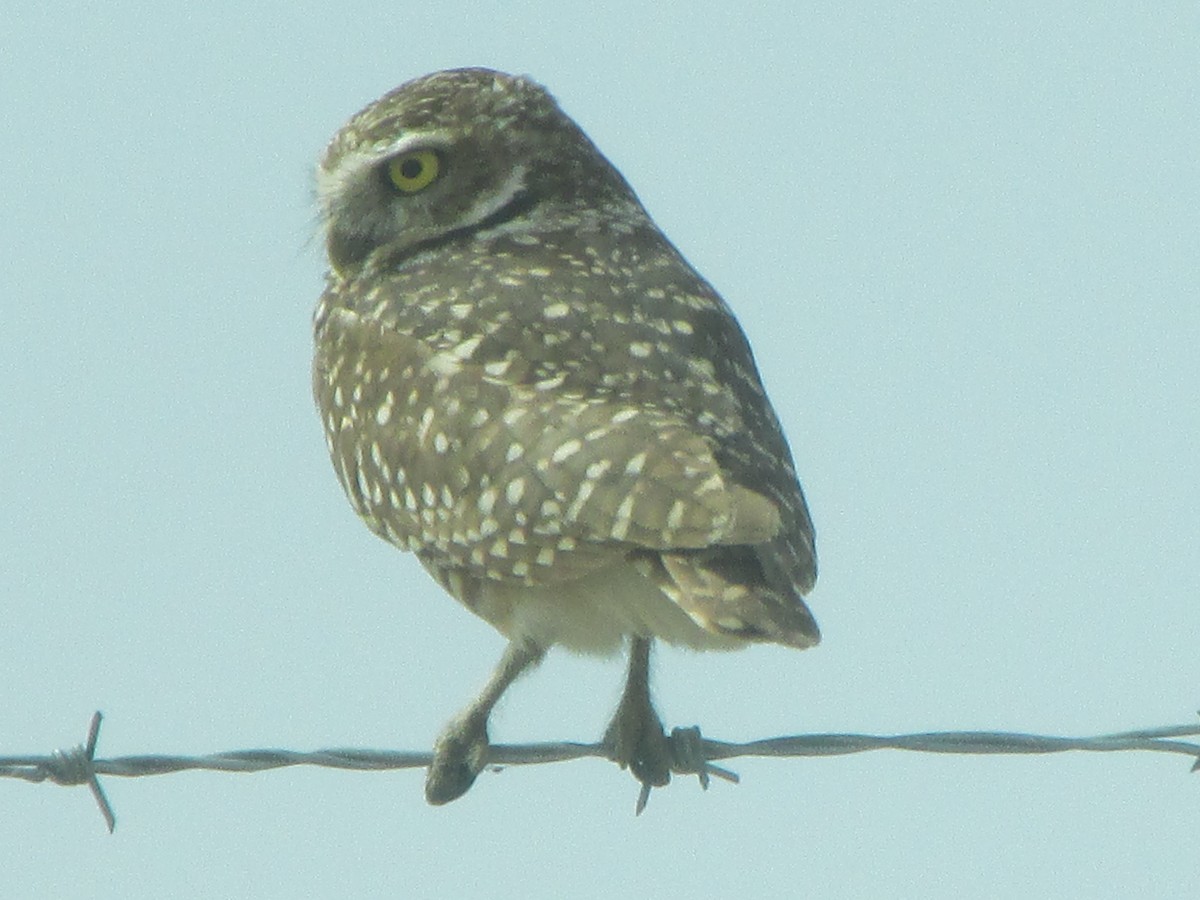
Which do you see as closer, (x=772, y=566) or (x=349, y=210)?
(x=772, y=566)

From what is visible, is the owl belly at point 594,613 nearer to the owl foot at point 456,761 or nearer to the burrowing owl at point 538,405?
the burrowing owl at point 538,405

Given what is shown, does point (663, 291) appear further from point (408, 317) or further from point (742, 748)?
point (742, 748)

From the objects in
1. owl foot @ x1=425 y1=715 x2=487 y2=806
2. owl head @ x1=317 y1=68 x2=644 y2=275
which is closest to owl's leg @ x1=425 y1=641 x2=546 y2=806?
owl foot @ x1=425 y1=715 x2=487 y2=806

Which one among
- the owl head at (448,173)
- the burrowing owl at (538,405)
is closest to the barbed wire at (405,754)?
the burrowing owl at (538,405)

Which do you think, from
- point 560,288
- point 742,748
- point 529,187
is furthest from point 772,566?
point 529,187

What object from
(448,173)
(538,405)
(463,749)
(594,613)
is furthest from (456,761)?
(448,173)
